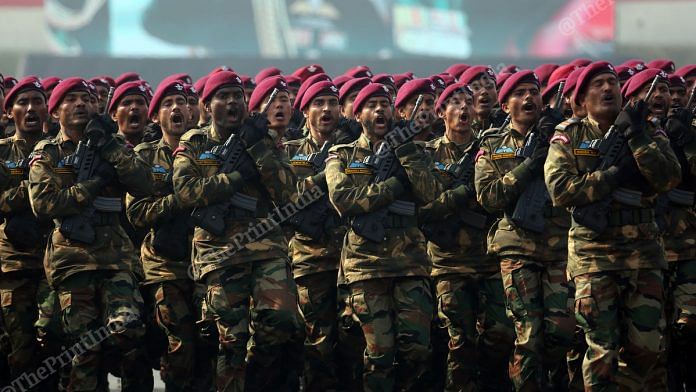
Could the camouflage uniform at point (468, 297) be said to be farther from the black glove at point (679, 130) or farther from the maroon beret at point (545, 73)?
the maroon beret at point (545, 73)

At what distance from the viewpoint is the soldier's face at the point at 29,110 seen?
12707 millimetres

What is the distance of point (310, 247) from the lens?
12.6 meters

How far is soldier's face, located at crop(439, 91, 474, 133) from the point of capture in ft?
41.4

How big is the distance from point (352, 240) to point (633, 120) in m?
2.41

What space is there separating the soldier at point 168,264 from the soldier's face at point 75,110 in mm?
585

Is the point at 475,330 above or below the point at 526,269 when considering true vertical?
below

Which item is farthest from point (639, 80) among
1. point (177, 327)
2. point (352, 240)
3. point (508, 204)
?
point (177, 327)

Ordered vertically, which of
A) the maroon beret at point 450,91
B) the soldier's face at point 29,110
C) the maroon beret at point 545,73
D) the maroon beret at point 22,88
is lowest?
the maroon beret at point 545,73

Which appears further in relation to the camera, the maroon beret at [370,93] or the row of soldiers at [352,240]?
the maroon beret at [370,93]

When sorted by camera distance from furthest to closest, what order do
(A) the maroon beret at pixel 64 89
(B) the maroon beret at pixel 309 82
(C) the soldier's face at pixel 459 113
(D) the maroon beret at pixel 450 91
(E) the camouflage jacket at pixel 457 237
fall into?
(B) the maroon beret at pixel 309 82
(D) the maroon beret at pixel 450 91
(C) the soldier's face at pixel 459 113
(E) the camouflage jacket at pixel 457 237
(A) the maroon beret at pixel 64 89

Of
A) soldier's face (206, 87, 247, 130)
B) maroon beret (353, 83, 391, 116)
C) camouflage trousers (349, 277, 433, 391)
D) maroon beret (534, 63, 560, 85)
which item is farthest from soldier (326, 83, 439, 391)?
maroon beret (534, 63, 560, 85)

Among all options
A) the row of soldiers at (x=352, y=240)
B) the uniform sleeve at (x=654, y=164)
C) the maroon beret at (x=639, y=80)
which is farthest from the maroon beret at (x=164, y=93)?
the uniform sleeve at (x=654, y=164)

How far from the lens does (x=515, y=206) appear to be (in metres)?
11.8

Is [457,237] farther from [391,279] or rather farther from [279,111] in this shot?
[279,111]
